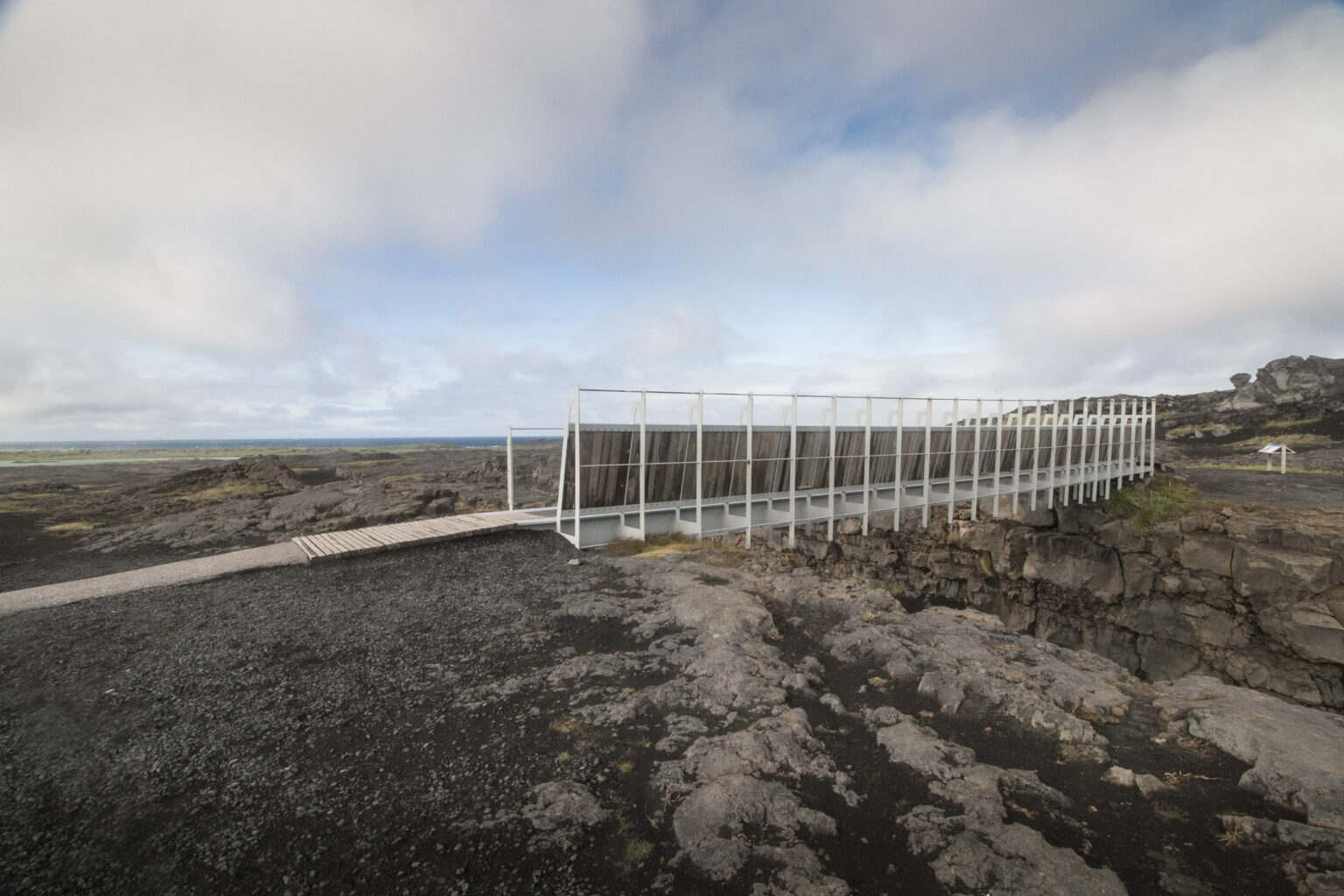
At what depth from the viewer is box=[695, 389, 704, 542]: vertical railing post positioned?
10.4 m

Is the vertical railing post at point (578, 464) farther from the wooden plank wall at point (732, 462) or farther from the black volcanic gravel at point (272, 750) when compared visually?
the black volcanic gravel at point (272, 750)

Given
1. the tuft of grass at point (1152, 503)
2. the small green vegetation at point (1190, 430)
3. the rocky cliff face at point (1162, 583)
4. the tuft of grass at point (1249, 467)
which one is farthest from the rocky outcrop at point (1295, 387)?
the rocky cliff face at point (1162, 583)

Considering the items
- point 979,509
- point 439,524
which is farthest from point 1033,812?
point 979,509

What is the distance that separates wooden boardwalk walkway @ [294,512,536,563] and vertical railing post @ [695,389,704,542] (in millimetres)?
3817

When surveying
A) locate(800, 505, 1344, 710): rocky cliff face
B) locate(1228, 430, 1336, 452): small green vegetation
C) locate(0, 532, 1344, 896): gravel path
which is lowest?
locate(800, 505, 1344, 710): rocky cliff face

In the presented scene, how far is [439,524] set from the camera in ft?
38.5

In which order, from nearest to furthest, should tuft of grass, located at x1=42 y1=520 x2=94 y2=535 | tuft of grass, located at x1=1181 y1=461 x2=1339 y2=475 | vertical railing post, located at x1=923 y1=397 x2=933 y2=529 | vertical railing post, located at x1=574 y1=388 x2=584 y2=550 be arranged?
vertical railing post, located at x1=574 y1=388 x2=584 y2=550 < vertical railing post, located at x1=923 y1=397 x2=933 y2=529 < tuft of grass, located at x1=42 y1=520 x2=94 y2=535 < tuft of grass, located at x1=1181 y1=461 x2=1339 y2=475

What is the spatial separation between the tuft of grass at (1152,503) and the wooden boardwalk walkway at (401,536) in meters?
20.3

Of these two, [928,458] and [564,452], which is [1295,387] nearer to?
[928,458]

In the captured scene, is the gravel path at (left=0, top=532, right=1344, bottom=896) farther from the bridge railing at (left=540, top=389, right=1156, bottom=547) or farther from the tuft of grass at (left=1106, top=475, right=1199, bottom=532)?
the tuft of grass at (left=1106, top=475, right=1199, bottom=532)

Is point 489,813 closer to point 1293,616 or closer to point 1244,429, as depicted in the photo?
point 1293,616

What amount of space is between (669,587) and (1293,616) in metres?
17.4

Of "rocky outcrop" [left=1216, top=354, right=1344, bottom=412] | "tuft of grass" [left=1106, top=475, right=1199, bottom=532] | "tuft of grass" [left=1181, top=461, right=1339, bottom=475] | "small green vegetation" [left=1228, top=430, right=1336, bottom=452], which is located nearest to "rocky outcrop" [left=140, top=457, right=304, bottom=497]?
"tuft of grass" [left=1106, top=475, right=1199, bottom=532]

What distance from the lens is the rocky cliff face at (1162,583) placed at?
13.7 metres
